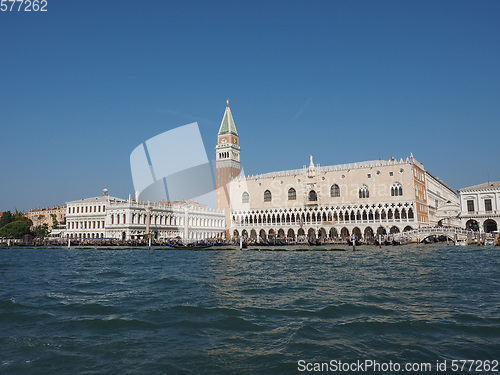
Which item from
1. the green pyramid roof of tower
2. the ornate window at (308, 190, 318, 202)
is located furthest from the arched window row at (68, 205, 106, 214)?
the ornate window at (308, 190, 318, 202)

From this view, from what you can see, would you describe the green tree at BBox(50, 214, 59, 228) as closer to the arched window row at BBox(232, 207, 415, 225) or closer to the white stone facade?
the white stone facade

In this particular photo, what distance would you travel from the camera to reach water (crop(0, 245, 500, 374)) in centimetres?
523

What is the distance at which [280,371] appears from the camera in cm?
486

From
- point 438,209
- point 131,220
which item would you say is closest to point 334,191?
point 438,209

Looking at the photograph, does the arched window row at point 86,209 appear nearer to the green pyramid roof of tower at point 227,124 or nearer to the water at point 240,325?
the green pyramid roof of tower at point 227,124

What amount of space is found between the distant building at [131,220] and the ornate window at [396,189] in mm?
25413

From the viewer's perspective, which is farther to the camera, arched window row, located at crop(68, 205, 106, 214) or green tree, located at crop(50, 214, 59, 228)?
green tree, located at crop(50, 214, 59, 228)

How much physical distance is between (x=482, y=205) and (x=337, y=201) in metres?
15.6

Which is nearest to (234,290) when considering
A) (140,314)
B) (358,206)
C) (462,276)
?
(140,314)

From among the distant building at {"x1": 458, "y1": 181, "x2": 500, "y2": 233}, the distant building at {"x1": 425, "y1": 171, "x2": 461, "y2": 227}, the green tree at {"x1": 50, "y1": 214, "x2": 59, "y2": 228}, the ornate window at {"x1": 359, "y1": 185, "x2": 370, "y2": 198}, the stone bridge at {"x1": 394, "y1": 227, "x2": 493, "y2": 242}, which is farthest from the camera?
the green tree at {"x1": 50, "y1": 214, "x2": 59, "y2": 228}

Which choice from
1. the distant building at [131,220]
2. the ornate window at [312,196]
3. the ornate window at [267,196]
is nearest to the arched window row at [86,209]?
the distant building at [131,220]

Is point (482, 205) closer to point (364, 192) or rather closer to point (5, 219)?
point (364, 192)

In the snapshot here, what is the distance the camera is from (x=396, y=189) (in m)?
45.9

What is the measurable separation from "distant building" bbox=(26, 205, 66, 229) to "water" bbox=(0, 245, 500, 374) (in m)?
65.7
